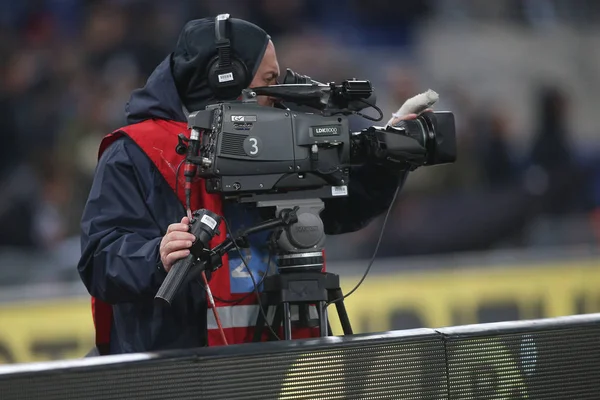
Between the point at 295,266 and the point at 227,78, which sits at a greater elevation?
the point at 227,78

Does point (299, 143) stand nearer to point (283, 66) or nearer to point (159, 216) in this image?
point (159, 216)

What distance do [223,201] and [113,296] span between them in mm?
406

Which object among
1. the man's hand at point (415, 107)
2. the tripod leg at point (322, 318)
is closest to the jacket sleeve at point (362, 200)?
the man's hand at point (415, 107)

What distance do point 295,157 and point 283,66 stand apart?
540 cm

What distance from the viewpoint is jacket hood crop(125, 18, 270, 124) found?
9.52ft

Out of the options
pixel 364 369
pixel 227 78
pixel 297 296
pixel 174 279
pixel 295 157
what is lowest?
pixel 364 369

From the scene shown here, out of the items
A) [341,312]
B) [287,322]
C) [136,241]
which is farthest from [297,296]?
[136,241]

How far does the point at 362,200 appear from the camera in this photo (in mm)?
3137

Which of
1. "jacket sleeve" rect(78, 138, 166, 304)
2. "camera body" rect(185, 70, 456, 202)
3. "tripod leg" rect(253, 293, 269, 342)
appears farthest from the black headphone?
"tripod leg" rect(253, 293, 269, 342)

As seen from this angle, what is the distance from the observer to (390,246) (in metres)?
7.39

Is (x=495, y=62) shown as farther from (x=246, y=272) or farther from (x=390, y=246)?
(x=246, y=272)

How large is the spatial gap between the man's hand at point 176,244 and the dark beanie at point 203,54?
1.82ft

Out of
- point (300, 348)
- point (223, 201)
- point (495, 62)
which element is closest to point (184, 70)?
point (223, 201)

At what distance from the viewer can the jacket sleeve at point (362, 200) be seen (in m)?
3.10
